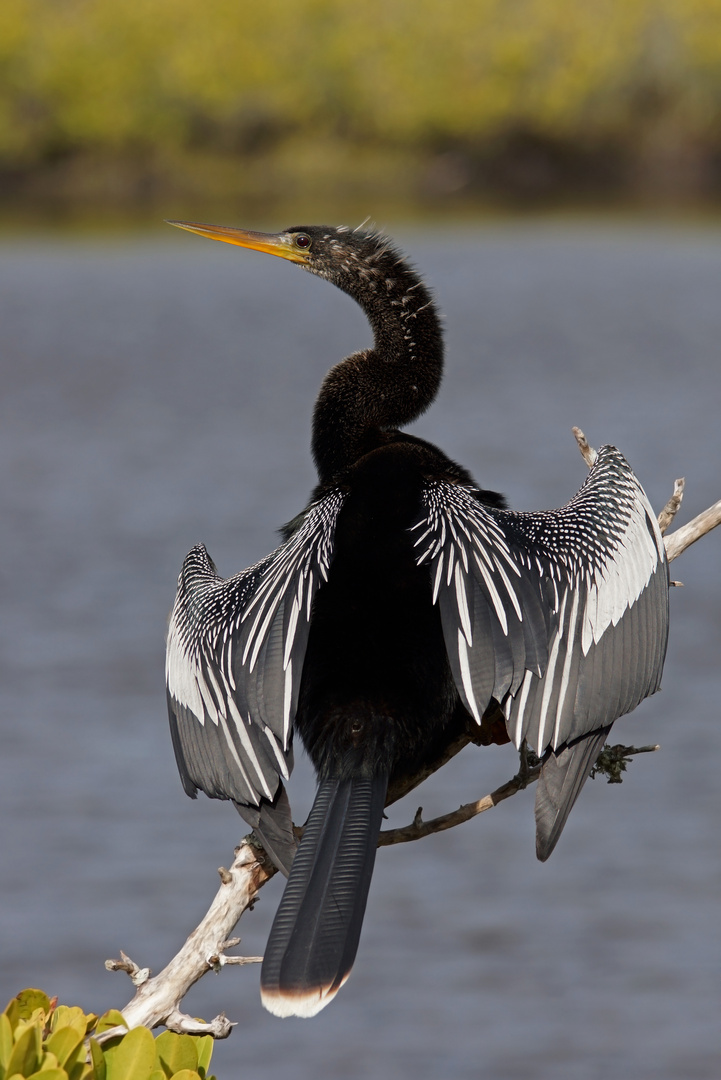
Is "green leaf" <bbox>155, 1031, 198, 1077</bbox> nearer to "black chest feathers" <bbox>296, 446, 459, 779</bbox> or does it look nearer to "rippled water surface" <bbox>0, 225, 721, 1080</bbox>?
"black chest feathers" <bbox>296, 446, 459, 779</bbox>

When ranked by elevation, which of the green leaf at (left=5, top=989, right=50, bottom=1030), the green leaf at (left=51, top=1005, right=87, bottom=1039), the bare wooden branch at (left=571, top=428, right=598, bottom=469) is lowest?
the green leaf at (left=51, top=1005, right=87, bottom=1039)

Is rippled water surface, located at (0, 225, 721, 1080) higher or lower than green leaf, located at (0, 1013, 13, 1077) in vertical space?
higher

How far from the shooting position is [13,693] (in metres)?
9.25

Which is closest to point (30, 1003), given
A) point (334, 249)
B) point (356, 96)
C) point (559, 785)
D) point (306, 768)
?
point (559, 785)

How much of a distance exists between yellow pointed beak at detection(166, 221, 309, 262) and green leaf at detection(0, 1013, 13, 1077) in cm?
237

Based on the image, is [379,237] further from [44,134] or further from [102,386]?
[44,134]

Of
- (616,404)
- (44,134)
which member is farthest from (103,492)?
(44,134)

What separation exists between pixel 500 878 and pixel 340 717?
14.5 feet

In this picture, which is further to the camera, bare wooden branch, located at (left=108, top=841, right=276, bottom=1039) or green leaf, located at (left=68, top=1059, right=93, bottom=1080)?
bare wooden branch, located at (left=108, top=841, right=276, bottom=1039)

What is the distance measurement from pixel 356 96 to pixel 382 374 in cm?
5957

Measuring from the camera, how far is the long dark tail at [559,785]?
2686 mm

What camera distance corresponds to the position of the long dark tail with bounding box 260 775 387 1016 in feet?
8.01

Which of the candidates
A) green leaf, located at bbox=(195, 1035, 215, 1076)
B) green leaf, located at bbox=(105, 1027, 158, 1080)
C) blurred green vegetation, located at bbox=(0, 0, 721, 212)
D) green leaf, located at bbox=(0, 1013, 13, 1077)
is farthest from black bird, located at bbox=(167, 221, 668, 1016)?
blurred green vegetation, located at bbox=(0, 0, 721, 212)

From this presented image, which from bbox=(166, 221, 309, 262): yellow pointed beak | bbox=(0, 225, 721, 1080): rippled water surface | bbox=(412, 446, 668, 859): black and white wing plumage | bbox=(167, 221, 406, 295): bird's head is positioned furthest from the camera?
bbox=(0, 225, 721, 1080): rippled water surface
